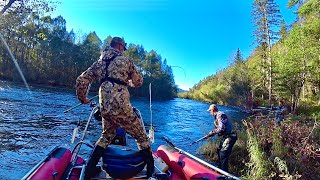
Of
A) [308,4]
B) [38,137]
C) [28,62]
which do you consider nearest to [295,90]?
[308,4]

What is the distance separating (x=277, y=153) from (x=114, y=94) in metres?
4.88

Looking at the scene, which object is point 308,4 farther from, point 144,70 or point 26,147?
point 144,70

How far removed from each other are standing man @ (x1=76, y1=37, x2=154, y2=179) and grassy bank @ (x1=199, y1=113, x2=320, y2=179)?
276 centimetres

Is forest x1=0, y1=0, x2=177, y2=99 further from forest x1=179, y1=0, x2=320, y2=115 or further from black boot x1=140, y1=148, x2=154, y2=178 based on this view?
black boot x1=140, y1=148, x2=154, y2=178

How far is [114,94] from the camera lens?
4.04 meters

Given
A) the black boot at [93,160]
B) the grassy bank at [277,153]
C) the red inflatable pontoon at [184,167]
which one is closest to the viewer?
the black boot at [93,160]

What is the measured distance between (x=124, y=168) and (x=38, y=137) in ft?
26.1

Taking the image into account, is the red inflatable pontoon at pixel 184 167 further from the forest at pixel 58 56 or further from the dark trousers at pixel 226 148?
the forest at pixel 58 56

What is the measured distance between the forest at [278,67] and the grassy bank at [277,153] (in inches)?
590

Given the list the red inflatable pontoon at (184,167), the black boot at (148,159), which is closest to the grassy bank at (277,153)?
the red inflatable pontoon at (184,167)

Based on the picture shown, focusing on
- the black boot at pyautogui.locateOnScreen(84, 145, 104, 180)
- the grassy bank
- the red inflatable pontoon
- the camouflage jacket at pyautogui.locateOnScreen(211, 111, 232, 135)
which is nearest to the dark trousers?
the camouflage jacket at pyautogui.locateOnScreen(211, 111, 232, 135)

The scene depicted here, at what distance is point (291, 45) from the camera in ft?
81.5

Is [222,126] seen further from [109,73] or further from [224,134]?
[109,73]

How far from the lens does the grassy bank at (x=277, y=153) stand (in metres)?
5.94
